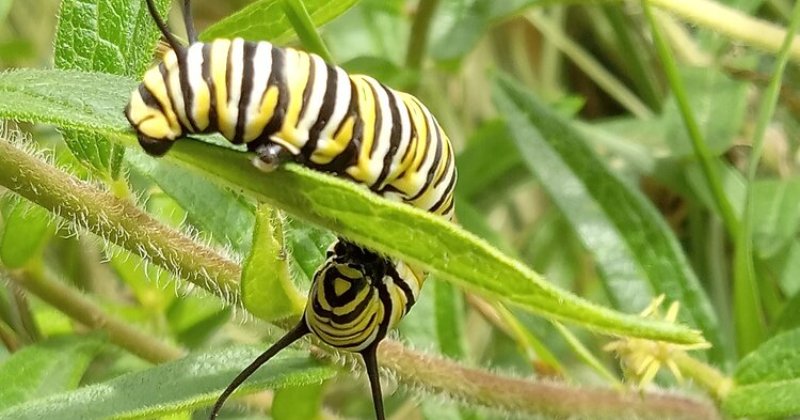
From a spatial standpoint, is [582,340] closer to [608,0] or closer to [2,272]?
[608,0]

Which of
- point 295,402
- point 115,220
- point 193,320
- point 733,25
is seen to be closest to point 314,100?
point 115,220

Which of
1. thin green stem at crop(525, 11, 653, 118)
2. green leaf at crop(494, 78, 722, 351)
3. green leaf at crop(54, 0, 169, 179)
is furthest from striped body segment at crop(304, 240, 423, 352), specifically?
thin green stem at crop(525, 11, 653, 118)

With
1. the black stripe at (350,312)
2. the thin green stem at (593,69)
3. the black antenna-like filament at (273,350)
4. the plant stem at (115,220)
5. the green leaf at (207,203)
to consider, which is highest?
the plant stem at (115,220)

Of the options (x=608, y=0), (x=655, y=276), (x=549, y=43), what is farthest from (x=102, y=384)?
(x=549, y=43)

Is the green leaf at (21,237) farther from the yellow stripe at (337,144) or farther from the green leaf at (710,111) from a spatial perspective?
the green leaf at (710,111)

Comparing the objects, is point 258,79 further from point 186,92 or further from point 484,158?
point 484,158

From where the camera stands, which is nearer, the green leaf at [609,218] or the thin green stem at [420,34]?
the green leaf at [609,218]

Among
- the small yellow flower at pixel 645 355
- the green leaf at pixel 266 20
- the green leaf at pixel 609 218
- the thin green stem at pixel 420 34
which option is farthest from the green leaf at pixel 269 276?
the thin green stem at pixel 420 34

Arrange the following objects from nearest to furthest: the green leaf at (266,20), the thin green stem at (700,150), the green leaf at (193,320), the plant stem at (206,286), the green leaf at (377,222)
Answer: the green leaf at (377,222)
the plant stem at (206,286)
the green leaf at (266,20)
the thin green stem at (700,150)
the green leaf at (193,320)
